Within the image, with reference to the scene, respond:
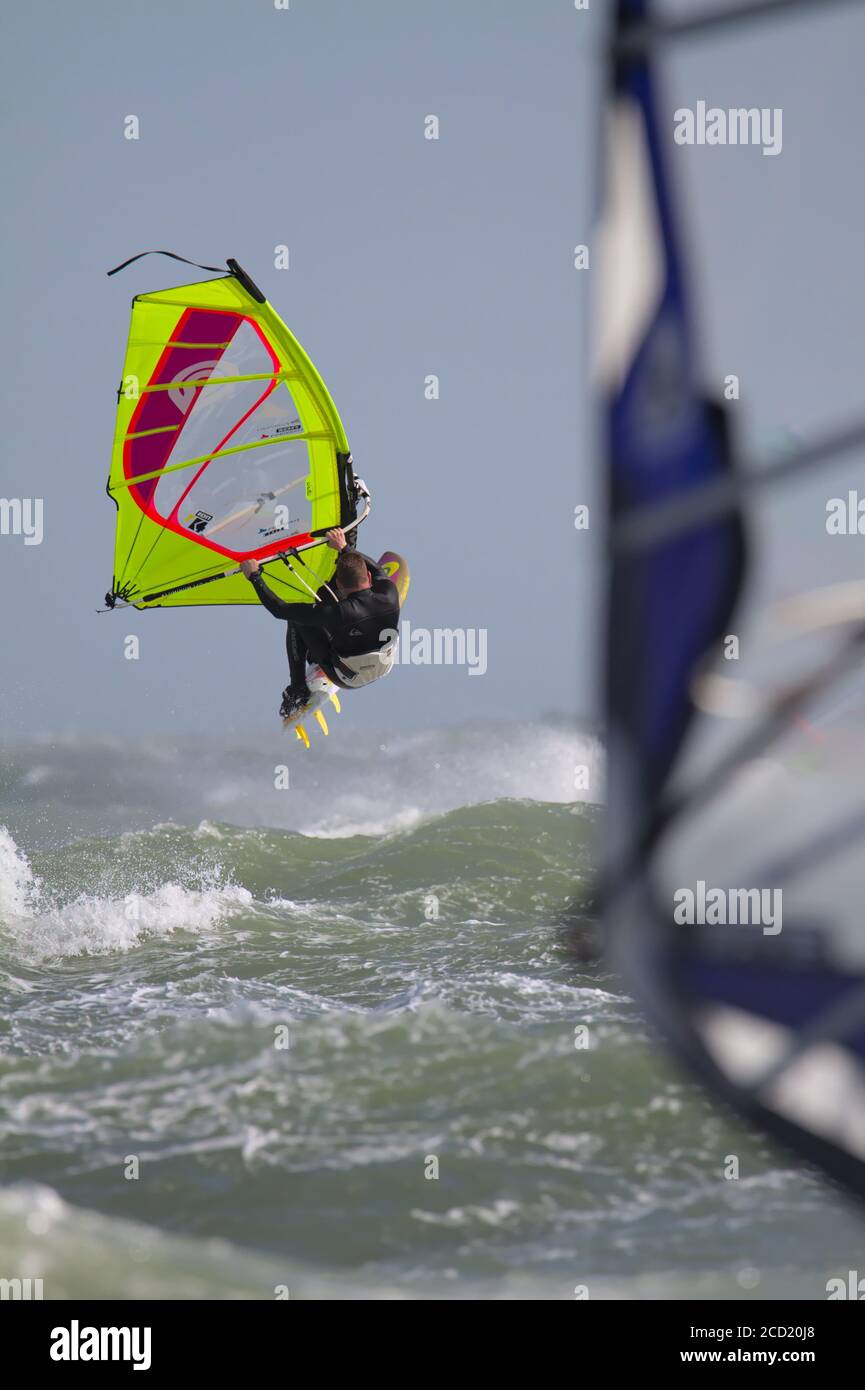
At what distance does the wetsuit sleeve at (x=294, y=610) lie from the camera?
27.4 ft

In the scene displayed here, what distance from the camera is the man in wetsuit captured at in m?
8.36

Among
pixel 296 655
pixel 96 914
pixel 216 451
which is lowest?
pixel 96 914

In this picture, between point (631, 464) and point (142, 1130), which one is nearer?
point (631, 464)

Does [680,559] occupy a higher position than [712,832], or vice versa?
[680,559]

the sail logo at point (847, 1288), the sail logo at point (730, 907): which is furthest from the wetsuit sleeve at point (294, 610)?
the sail logo at point (730, 907)

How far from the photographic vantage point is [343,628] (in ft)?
27.4

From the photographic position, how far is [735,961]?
104 inches

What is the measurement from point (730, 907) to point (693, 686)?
0.56 meters

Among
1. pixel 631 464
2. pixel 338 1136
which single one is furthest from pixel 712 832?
pixel 338 1136

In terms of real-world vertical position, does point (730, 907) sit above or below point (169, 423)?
below

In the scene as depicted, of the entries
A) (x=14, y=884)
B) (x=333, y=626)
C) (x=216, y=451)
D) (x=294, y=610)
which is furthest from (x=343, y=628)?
(x=14, y=884)

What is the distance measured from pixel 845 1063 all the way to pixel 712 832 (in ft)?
1.82

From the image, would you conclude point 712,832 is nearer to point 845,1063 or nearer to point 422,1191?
point 845,1063

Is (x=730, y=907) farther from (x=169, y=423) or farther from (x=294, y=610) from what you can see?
(x=169, y=423)
